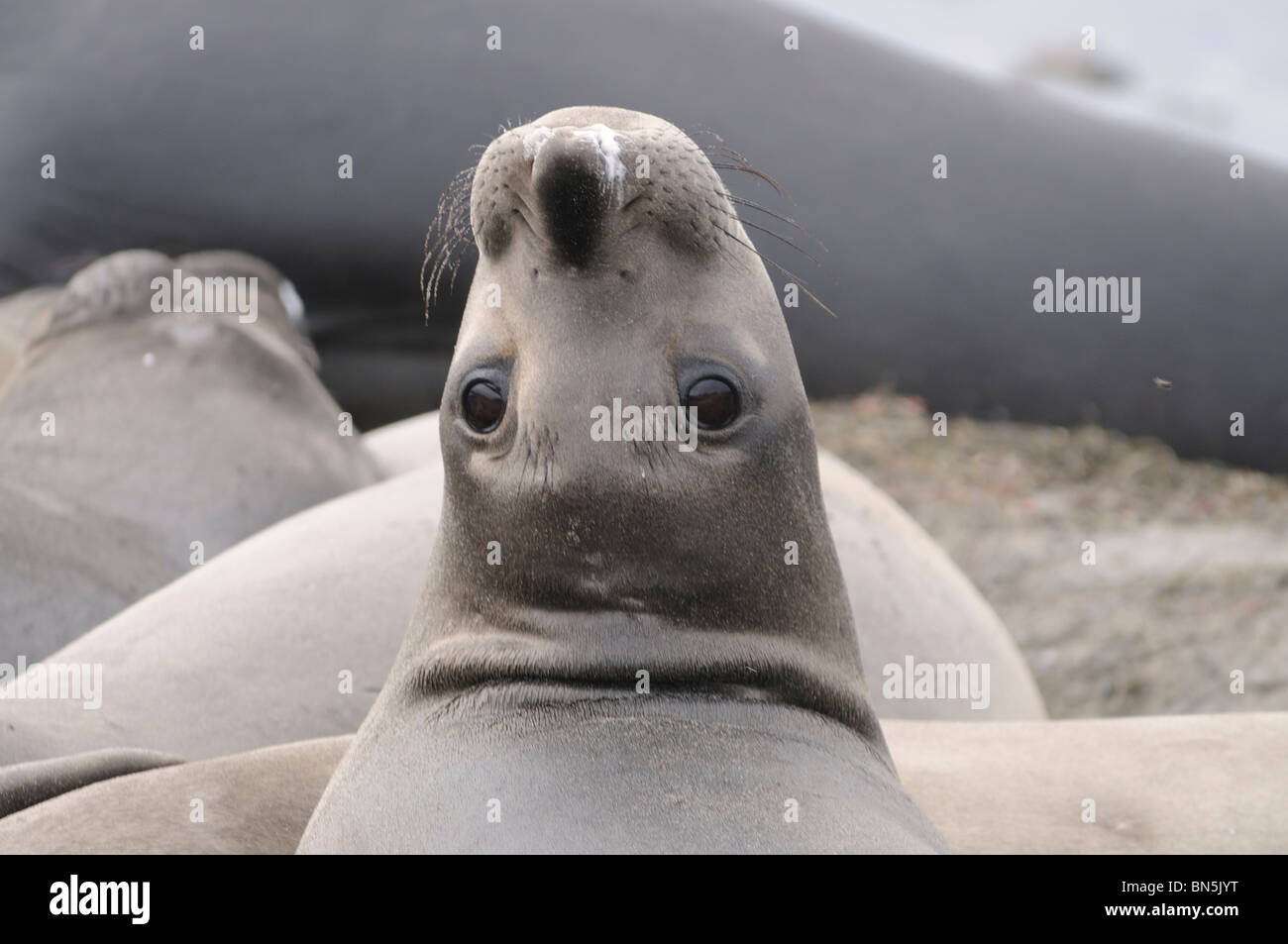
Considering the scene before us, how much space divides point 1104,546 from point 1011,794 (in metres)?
2.85

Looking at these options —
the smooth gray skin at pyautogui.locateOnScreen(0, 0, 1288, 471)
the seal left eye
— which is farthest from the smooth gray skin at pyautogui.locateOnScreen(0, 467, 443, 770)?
the smooth gray skin at pyautogui.locateOnScreen(0, 0, 1288, 471)

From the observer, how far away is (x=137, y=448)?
4.07m

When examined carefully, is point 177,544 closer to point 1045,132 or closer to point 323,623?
point 323,623

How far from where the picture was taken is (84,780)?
2.48 meters

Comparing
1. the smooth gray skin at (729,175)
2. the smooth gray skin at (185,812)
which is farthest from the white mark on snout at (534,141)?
the smooth gray skin at (729,175)

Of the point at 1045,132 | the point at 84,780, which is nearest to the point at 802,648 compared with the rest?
the point at 84,780

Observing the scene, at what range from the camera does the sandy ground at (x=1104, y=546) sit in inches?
173

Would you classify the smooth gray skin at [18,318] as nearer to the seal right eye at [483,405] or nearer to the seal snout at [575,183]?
the seal right eye at [483,405]

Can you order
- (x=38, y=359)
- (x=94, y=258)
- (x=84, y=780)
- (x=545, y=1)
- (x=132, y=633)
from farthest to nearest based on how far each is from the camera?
(x=545, y=1)
(x=94, y=258)
(x=38, y=359)
(x=132, y=633)
(x=84, y=780)

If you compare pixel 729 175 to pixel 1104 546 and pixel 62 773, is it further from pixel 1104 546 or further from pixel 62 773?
pixel 62 773

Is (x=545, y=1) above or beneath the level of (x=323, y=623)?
above

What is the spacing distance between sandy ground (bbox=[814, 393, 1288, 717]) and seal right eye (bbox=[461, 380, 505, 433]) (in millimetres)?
2770

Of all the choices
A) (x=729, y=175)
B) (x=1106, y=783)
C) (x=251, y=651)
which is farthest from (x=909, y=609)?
(x=729, y=175)

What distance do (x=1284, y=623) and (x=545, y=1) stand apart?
363 centimetres
